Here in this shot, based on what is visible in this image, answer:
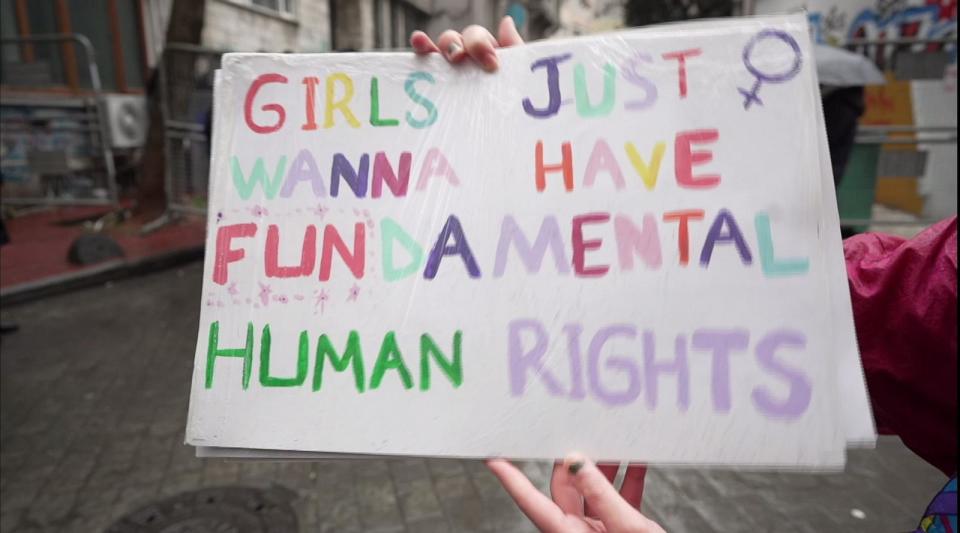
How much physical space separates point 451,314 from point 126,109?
8.82 meters

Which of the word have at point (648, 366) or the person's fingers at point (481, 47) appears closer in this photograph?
the word have at point (648, 366)

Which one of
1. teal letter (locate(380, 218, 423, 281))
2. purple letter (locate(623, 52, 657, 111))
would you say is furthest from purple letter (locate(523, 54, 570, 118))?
teal letter (locate(380, 218, 423, 281))

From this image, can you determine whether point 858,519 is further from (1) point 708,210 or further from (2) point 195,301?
(2) point 195,301

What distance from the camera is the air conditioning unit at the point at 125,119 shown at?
816 centimetres

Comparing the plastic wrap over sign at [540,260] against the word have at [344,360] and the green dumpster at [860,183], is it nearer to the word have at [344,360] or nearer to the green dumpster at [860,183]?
the word have at [344,360]

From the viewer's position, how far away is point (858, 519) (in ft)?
8.43

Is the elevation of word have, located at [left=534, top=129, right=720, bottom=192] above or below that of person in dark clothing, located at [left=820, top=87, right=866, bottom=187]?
below

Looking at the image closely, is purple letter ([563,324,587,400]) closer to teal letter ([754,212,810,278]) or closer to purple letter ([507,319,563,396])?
purple letter ([507,319,563,396])

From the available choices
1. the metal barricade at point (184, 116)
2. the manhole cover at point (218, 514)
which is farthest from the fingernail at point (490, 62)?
the metal barricade at point (184, 116)

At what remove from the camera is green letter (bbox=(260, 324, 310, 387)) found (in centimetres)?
121

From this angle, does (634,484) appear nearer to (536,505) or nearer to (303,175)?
(536,505)

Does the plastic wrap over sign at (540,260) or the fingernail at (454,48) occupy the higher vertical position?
the fingernail at (454,48)

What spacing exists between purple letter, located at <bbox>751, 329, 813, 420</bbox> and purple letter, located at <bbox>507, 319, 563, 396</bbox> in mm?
338

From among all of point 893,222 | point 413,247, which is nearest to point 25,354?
point 413,247
